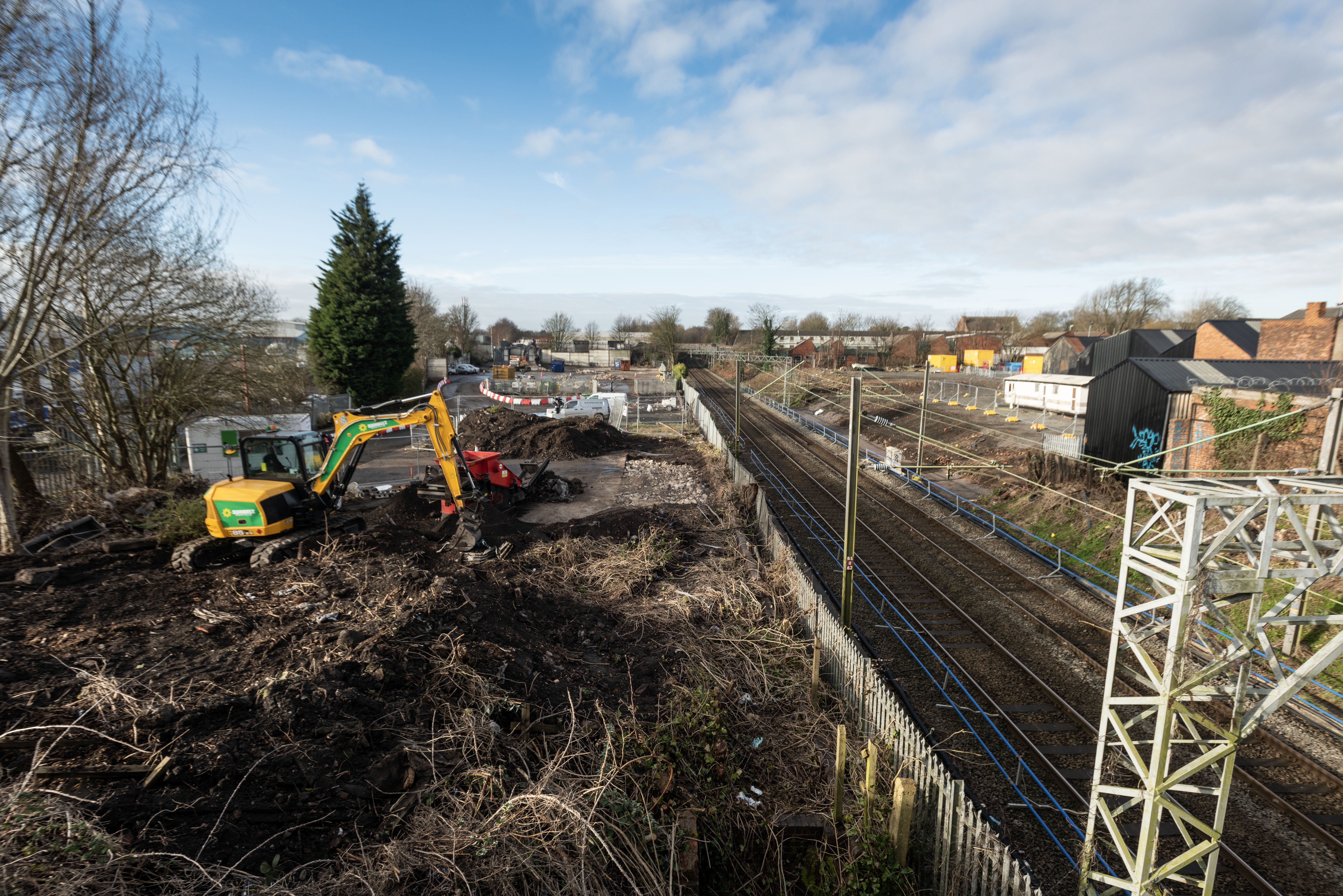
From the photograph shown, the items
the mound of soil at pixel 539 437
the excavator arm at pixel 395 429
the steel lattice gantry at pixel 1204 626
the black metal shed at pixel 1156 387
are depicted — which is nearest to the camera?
the steel lattice gantry at pixel 1204 626

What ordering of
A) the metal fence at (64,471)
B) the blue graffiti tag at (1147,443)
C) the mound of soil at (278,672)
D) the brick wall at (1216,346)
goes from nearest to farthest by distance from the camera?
the mound of soil at (278,672) < the metal fence at (64,471) < the blue graffiti tag at (1147,443) < the brick wall at (1216,346)

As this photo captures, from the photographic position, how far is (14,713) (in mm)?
5617

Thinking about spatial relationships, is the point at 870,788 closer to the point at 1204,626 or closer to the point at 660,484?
the point at 1204,626

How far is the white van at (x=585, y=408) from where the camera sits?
33.4 m

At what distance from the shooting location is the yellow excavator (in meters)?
11.4

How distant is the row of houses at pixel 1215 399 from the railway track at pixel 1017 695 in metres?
3.83

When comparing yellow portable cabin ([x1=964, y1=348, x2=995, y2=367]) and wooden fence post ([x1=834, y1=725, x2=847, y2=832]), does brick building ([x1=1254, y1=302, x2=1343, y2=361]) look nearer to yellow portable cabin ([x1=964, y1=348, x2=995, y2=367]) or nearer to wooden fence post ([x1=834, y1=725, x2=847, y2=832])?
wooden fence post ([x1=834, y1=725, x2=847, y2=832])

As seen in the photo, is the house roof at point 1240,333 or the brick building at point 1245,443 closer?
the brick building at point 1245,443

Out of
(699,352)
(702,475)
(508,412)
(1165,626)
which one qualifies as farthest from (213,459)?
(699,352)

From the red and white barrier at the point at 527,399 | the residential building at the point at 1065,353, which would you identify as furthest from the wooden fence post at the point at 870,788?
the residential building at the point at 1065,353

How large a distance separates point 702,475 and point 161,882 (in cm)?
2044

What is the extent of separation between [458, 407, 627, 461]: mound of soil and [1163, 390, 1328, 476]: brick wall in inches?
813

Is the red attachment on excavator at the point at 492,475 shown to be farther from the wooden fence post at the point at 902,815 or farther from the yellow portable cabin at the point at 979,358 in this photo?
the yellow portable cabin at the point at 979,358

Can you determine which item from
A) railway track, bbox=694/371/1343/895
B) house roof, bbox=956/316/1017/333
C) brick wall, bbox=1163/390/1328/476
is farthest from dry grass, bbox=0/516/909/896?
house roof, bbox=956/316/1017/333
